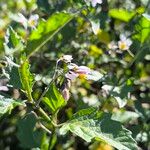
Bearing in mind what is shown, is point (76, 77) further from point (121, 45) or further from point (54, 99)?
point (121, 45)

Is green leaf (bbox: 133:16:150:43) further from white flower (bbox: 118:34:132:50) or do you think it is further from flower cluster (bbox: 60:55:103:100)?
flower cluster (bbox: 60:55:103:100)

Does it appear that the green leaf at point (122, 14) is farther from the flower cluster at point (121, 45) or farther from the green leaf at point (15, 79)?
the green leaf at point (15, 79)

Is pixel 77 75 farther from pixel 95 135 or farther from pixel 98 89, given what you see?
pixel 98 89

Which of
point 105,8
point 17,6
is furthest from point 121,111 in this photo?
point 17,6

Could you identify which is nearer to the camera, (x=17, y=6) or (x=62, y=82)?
(x=62, y=82)

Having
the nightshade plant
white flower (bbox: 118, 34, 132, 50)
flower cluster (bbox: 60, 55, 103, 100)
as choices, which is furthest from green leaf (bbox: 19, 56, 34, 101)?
white flower (bbox: 118, 34, 132, 50)

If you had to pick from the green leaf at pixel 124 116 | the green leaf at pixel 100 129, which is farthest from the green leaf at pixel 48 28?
the green leaf at pixel 124 116

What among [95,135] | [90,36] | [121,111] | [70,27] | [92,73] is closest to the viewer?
[95,135]
